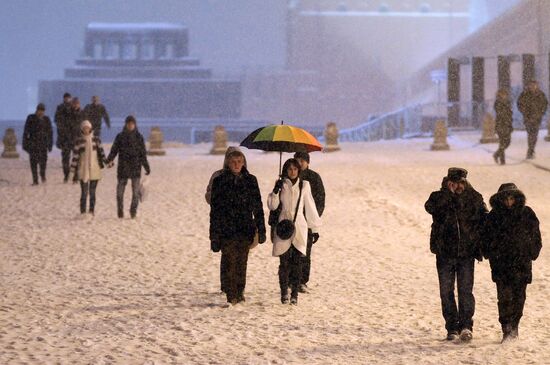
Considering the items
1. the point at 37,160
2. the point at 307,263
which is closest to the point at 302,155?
the point at 307,263

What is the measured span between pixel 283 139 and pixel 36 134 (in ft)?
31.7

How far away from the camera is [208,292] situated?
810 cm

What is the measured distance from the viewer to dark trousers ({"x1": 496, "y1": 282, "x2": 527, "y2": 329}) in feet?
20.1

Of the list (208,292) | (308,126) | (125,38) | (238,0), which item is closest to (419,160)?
(208,292)

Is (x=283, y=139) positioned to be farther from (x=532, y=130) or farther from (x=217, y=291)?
(x=532, y=130)

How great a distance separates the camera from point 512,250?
612 centimetres

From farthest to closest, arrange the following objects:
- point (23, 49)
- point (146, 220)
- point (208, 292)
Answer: point (23, 49)
point (146, 220)
point (208, 292)

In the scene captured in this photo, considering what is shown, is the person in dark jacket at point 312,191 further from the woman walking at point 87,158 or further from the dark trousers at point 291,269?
the woman walking at point 87,158

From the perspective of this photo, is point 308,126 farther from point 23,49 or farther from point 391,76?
point 23,49

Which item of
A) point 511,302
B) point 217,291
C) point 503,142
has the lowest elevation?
point 217,291

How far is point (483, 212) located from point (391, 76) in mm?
71461

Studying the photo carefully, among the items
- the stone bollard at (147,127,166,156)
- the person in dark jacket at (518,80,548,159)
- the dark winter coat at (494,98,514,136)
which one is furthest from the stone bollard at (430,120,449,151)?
the stone bollard at (147,127,166,156)

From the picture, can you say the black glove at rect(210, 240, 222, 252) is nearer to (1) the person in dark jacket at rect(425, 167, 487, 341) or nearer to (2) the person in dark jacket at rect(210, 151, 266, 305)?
(2) the person in dark jacket at rect(210, 151, 266, 305)

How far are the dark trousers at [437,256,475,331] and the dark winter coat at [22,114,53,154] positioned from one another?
11.0m
